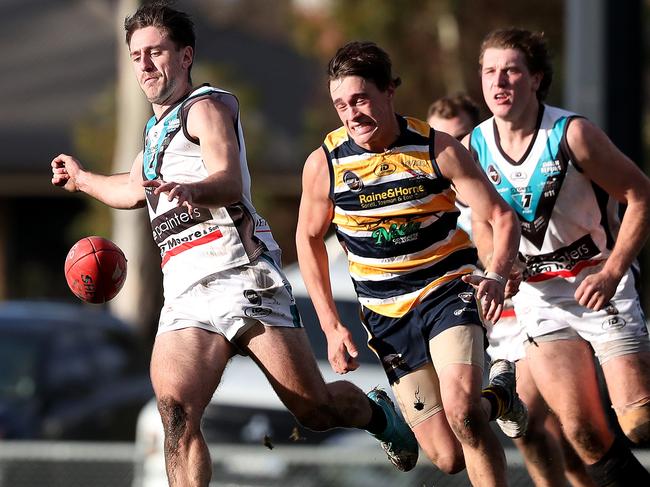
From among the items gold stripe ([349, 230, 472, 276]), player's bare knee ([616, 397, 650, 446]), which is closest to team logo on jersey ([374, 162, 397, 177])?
gold stripe ([349, 230, 472, 276])

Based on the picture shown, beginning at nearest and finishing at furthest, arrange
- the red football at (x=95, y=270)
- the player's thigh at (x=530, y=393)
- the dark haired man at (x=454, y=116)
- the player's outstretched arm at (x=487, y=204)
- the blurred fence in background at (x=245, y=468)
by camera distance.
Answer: the player's outstretched arm at (x=487, y=204) → the red football at (x=95, y=270) → the player's thigh at (x=530, y=393) → the dark haired man at (x=454, y=116) → the blurred fence in background at (x=245, y=468)

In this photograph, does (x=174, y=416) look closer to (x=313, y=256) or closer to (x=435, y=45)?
(x=313, y=256)

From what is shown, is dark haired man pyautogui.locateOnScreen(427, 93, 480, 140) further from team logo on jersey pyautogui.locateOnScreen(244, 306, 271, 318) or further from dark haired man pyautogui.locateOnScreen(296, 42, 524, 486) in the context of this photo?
team logo on jersey pyautogui.locateOnScreen(244, 306, 271, 318)

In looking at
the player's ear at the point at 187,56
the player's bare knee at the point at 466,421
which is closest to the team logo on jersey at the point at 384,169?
the player's ear at the point at 187,56

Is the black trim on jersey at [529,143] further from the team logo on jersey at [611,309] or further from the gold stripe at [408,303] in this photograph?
the team logo on jersey at [611,309]

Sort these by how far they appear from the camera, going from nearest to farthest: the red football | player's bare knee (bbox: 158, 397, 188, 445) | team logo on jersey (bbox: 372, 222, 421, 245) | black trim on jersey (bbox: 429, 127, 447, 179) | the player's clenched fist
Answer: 1. player's bare knee (bbox: 158, 397, 188, 445)
2. black trim on jersey (bbox: 429, 127, 447, 179)
3. team logo on jersey (bbox: 372, 222, 421, 245)
4. the red football
5. the player's clenched fist

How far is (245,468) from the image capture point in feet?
36.7

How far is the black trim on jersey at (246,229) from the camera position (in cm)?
681

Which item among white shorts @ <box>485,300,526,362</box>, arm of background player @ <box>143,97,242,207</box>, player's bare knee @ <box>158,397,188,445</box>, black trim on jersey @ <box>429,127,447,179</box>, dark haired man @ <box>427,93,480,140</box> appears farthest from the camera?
dark haired man @ <box>427,93,480,140</box>

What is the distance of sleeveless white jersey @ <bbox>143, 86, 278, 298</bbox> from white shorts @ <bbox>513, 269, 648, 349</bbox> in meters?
1.66

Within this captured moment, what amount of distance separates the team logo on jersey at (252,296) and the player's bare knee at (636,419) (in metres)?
2.02

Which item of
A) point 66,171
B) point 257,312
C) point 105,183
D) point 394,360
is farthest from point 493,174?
point 66,171

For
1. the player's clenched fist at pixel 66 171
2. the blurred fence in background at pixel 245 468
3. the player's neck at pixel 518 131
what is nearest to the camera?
the player's neck at pixel 518 131

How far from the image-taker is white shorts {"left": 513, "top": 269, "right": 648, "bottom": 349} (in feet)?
23.9
